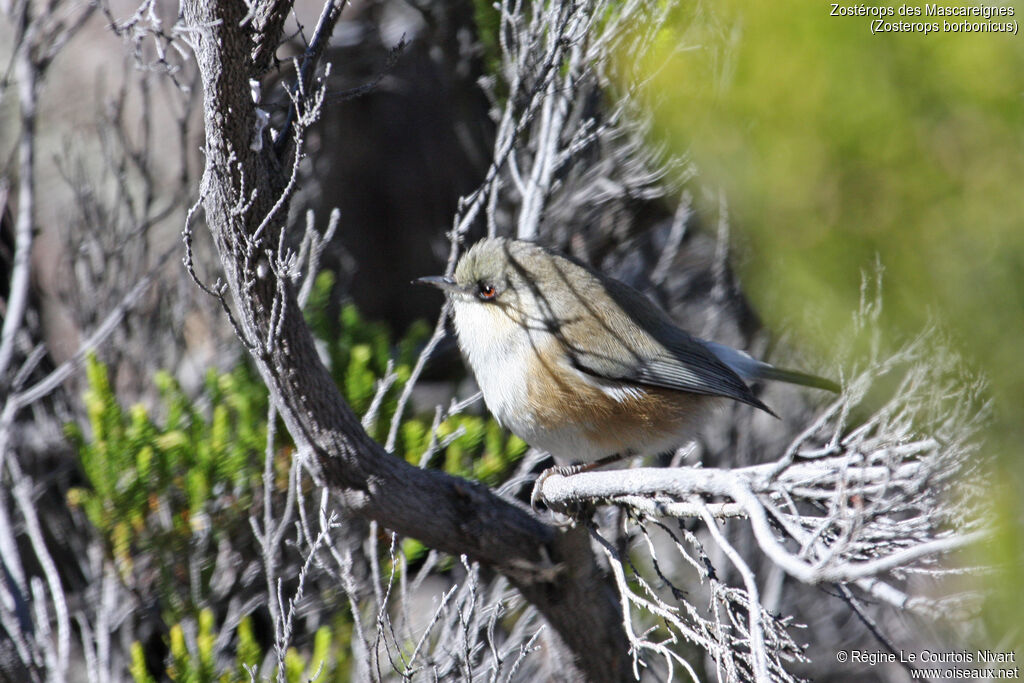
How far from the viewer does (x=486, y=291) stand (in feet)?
10.3

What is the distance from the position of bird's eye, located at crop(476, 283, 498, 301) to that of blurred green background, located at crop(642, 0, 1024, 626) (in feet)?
3.44

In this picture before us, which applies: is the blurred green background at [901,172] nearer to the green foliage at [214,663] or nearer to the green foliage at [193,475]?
the green foliage at [193,475]

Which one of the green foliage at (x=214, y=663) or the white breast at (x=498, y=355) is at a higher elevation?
the white breast at (x=498, y=355)

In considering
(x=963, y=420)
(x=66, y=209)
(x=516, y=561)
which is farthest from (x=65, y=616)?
(x=963, y=420)

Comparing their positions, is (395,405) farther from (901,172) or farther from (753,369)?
(901,172)

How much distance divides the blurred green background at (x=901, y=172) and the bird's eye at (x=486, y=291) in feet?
3.44

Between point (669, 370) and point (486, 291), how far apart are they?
781mm

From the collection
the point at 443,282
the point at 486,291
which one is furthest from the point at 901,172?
the point at 443,282

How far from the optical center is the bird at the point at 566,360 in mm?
3080

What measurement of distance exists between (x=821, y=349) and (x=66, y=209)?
14.3 ft

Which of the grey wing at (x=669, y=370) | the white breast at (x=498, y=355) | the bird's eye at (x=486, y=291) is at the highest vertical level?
the bird's eye at (x=486, y=291)

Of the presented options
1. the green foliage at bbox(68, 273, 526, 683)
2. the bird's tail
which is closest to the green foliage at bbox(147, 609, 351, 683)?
the green foliage at bbox(68, 273, 526, 683)

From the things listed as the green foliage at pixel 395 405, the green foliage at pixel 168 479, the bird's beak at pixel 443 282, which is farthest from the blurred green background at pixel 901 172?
the green foliage at pixel 168 479

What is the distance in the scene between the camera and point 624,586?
Result: 2.50m
